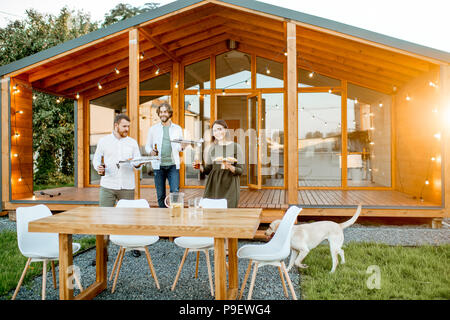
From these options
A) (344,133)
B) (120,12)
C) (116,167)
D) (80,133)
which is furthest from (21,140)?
(120,12)

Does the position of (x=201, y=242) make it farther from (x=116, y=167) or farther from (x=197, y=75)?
(x=197, y=75)

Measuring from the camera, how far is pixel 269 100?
7.49 m

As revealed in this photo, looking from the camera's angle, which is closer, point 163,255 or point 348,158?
point 163,255

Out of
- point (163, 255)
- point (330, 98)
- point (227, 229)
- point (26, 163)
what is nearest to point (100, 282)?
point (163, 255)

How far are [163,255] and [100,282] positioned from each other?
45.8 inches

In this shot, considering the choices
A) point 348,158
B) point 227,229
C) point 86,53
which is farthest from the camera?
point 348,158

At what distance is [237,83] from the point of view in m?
7.59

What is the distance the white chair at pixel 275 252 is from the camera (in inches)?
100

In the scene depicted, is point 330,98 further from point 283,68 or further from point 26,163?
point 26,163

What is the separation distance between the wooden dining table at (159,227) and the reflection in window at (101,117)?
19.0ft

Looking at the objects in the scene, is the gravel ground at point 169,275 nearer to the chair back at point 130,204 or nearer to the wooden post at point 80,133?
the chair back at point 130,204

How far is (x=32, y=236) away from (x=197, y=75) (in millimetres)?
5566

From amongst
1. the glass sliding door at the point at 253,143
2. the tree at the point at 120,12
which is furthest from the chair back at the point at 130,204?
the tree at the point at 120,12
